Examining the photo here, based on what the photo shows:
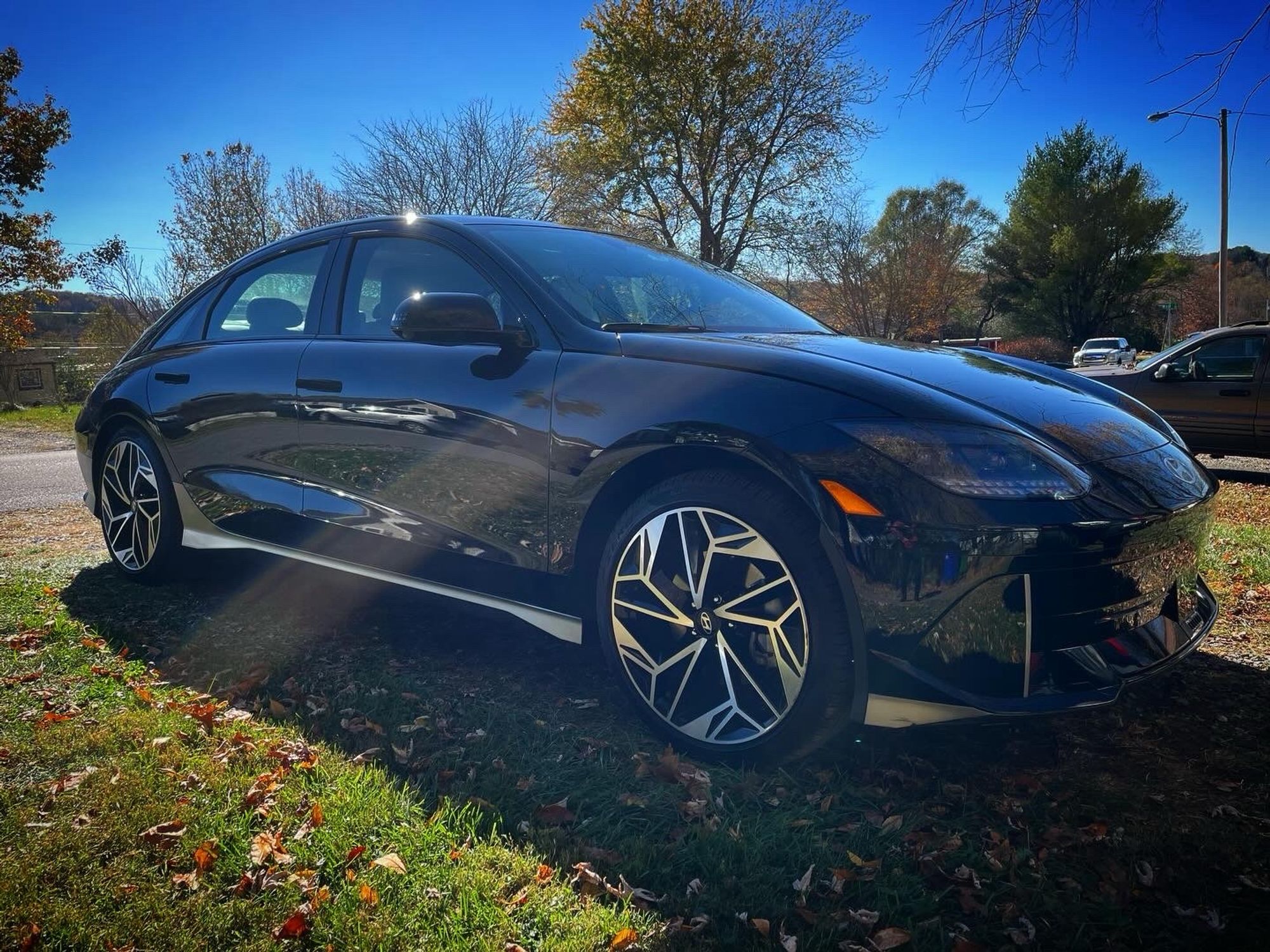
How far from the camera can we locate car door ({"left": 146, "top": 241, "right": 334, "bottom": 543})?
3.62 m

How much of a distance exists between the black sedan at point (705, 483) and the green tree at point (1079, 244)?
2079 inches

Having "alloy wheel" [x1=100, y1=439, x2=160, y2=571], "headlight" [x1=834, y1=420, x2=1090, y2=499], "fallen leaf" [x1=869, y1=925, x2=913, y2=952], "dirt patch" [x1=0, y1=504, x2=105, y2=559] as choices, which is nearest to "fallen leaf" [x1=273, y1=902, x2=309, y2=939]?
"fallen leaf" [x1=869, y1=925, x2=913, y2=952]

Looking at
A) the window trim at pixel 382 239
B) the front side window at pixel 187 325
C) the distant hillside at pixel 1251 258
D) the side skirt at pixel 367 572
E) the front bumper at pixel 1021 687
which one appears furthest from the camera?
the distant hillside at pixel 1251 258

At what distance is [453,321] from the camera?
2.88 metres

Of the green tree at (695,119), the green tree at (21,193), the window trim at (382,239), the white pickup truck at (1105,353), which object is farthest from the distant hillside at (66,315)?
the white pickup truck at (1105,353)

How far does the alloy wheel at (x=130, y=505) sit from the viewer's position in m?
4.27

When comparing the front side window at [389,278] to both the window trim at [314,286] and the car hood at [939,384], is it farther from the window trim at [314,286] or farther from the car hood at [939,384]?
the car hood at [939,384]

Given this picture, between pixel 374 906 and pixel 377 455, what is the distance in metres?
1.67

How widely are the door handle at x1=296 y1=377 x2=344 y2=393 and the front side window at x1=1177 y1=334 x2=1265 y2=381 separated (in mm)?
8722

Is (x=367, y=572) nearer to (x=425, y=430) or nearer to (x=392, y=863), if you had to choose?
(x=425, y=430)

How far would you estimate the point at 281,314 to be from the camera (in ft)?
12.7

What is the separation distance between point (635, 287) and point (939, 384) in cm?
124

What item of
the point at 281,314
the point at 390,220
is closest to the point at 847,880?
the point at 390,220

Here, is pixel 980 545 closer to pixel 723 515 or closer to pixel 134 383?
pixel 723 515
